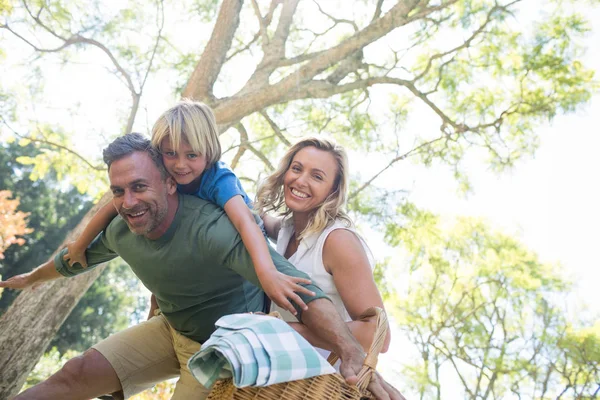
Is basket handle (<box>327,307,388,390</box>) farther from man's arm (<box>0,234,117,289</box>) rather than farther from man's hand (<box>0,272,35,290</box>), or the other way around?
man's hand (<box>0,272,35,290</box>)

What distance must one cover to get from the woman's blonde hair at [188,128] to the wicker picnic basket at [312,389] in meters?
1.06

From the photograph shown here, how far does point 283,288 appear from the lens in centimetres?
172

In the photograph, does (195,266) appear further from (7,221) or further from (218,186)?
(7,221)

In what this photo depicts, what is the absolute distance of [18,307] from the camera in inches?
191

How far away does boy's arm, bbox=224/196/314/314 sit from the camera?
1.70 metres

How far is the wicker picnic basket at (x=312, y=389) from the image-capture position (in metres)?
1.35

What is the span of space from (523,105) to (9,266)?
1240cm

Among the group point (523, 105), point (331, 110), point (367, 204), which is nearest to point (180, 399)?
point (367, 204)

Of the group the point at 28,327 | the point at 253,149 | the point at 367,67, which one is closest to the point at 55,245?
the point at 253,149

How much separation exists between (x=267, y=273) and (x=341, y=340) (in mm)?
316

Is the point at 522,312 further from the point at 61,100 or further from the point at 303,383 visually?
the point at 303,383

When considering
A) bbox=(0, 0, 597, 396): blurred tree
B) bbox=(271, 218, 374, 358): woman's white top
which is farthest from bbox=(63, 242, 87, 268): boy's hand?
bbox=(0, 0, 597, 396): blurred tree

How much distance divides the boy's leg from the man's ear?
560 millimetres

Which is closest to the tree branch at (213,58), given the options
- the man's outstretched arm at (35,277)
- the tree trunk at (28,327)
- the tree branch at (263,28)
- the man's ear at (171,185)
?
the tree branch at (263,28)
